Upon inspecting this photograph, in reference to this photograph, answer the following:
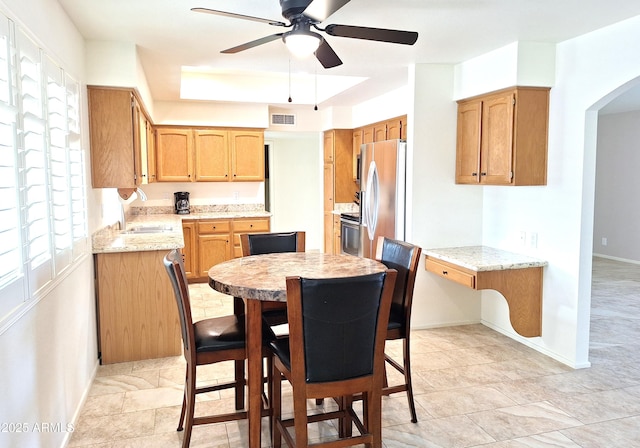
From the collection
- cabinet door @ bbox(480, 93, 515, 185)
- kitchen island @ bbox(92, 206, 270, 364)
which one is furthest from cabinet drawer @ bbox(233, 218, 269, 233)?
cabinet door @ bbox(480, 93, 515, 185)

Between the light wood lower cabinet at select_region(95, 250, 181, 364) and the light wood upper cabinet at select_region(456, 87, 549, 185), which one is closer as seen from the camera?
the light wood lower cabinet at select_region(95, 250, 181, 364)

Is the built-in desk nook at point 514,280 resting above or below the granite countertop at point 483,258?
below

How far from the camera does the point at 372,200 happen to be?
458 cm

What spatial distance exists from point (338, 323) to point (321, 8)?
142 centimetres

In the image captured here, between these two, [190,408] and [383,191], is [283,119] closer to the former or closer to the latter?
[383,191]

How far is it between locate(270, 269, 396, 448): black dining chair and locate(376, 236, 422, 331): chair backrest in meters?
0.61

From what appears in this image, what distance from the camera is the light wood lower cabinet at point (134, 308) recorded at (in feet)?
11.1

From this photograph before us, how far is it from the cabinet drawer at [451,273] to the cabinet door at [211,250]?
113 inches

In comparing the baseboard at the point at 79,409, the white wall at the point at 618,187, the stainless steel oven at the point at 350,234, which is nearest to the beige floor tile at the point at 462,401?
the baseboard at the point at 79,409

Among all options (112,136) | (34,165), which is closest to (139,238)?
(112,136)

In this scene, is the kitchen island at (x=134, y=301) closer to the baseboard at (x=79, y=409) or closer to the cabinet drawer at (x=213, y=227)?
the baseboard at (x=79, y=409)

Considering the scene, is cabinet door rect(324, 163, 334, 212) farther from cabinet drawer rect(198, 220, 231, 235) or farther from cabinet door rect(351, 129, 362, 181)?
cabinet drawer rect(198, 220, 231, 235)

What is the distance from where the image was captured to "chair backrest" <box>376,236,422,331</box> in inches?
102

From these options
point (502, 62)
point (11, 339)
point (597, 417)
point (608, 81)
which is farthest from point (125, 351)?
point (608, 81)
